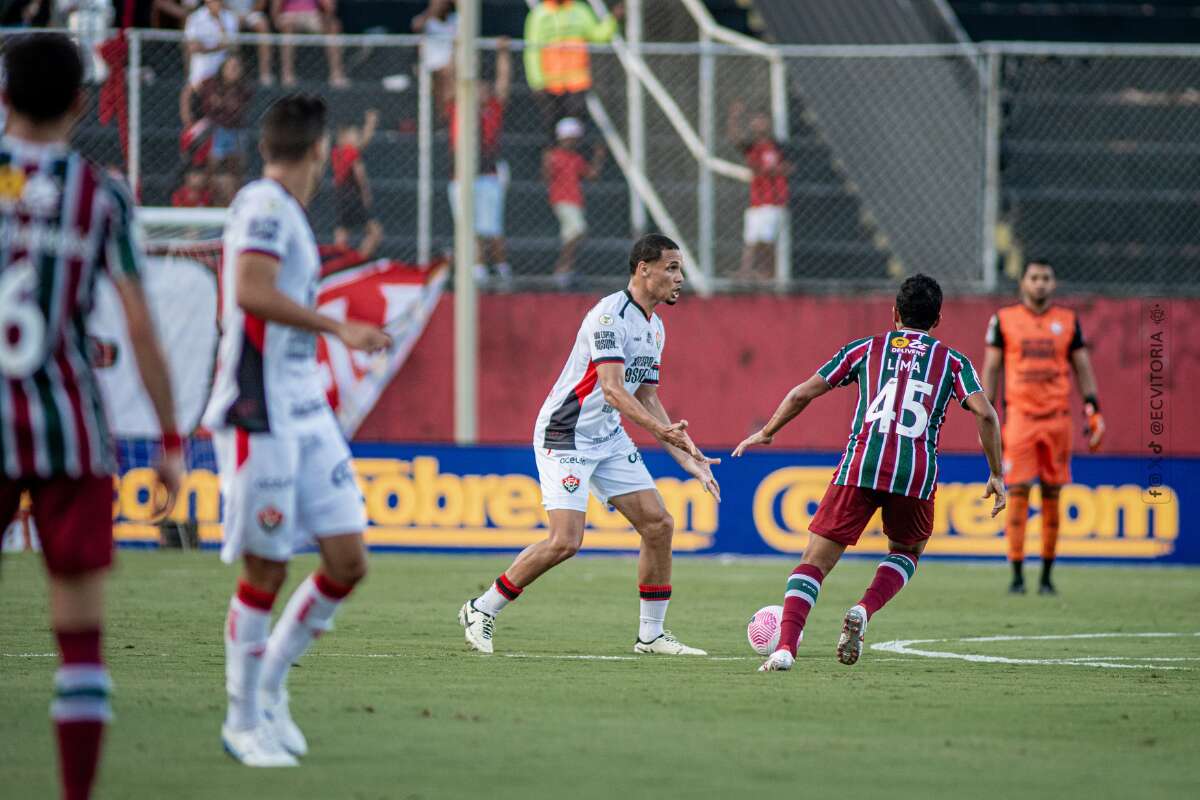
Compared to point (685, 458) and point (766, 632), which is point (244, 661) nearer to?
point (685, 458)

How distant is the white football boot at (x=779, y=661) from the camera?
30.5 feet

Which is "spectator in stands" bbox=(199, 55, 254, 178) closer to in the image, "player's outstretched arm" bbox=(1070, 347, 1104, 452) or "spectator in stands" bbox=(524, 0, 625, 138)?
"spectator in stands" bbox=(524, 0, 625, 138)

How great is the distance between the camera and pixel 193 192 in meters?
19.6

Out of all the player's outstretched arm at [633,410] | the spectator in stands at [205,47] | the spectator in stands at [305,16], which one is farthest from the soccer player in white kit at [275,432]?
the spectator in stands at [305,16]

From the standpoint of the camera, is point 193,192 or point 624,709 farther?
point 193,192

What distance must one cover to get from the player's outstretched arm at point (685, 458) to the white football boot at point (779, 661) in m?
0.82

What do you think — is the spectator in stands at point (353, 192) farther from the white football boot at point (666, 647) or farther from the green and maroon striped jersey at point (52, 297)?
the green and maroon striped jersey at point (52, 297)

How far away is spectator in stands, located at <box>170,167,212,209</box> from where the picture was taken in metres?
19.5

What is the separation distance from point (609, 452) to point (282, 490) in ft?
14.2

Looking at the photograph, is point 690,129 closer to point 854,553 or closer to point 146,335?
point 854,553

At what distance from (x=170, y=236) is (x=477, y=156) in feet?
11.0

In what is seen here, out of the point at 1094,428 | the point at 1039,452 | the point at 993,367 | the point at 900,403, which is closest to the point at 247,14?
the point at 993,367

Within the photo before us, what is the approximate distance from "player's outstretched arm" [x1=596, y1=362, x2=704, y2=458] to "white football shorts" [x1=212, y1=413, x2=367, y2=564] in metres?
3.00

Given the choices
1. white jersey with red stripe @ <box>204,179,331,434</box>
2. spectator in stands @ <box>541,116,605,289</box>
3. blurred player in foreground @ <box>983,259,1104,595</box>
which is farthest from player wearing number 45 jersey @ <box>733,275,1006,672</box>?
spectator in stands @ <box>541,116,605,289</box>
